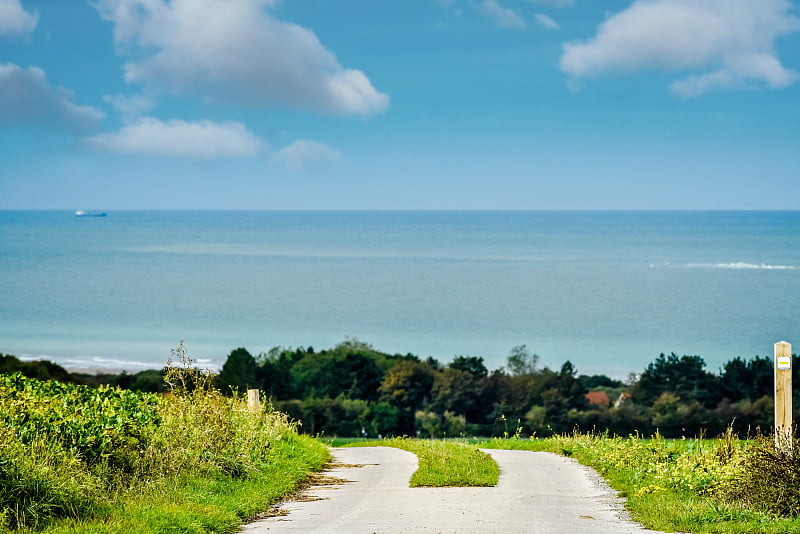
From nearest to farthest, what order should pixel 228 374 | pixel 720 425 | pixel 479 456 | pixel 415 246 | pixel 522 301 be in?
pixel 479 456, pixel 720 425, pixel 228 374, pixel 522 301, pixel 415 246

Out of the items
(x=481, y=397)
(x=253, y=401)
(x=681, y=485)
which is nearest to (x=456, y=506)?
(x=681, y=485)

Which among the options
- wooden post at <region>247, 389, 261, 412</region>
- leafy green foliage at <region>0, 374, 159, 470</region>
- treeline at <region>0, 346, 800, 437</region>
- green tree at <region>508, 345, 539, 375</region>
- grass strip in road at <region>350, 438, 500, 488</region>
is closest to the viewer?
leafy green foliage at <region>0, 374, 159, 470</region>

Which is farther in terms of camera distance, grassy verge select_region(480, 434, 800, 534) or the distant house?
the distant house

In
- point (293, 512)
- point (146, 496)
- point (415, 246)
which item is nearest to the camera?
point (146, 496)

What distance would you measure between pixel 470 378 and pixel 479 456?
1075 inches

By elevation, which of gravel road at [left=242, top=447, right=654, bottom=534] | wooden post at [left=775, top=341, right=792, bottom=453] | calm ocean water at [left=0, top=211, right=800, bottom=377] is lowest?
gravel road at [left=242, top=447, right=654, bottom=534]

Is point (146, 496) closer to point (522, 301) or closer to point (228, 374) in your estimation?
point (228, 374)

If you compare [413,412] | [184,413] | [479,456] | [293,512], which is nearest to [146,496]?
[293,512]

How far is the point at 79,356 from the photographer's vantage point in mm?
60531

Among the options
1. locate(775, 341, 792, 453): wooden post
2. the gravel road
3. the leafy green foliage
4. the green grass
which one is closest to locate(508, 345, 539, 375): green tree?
the green grass

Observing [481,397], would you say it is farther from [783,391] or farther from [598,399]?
[783,391]

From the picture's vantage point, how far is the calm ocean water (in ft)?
228

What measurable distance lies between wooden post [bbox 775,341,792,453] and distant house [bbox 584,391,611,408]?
31.6 m

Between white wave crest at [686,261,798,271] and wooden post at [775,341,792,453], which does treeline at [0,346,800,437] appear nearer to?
wooden post at [775,341,792,453]
